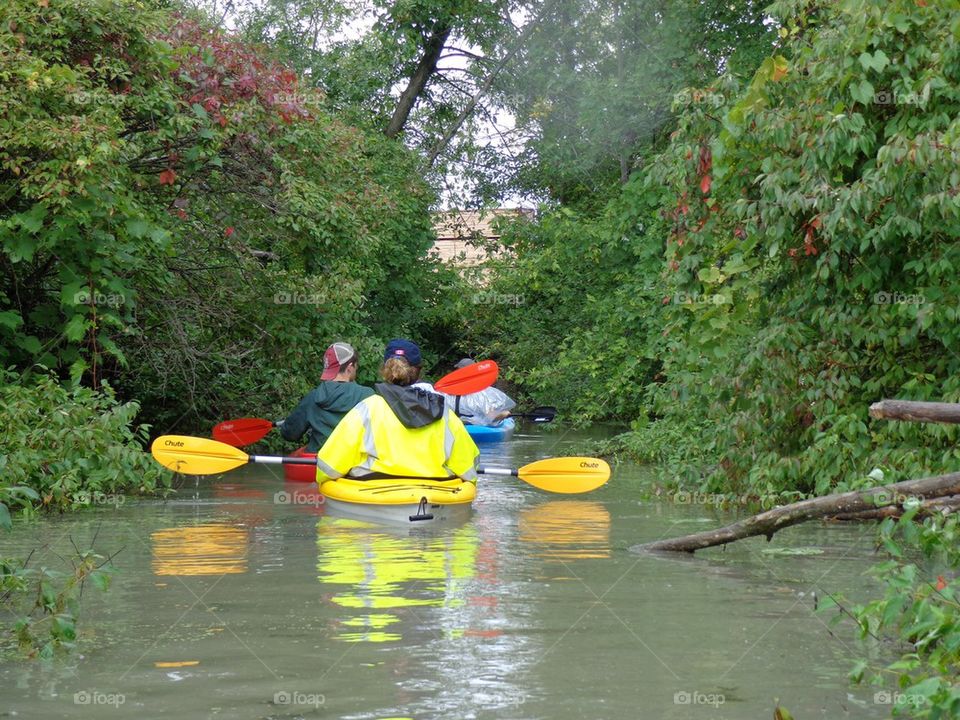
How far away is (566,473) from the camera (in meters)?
11.3

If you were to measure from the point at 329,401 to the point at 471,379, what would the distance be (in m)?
1.96

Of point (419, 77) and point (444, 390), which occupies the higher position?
point (419, 77)

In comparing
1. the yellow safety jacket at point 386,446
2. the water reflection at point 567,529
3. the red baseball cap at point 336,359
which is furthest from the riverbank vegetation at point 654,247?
the yellow safety jacket at point 386,446

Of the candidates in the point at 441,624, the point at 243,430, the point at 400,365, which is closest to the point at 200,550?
the point at 400,365

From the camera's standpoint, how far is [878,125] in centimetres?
945

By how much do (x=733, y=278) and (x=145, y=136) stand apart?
217 inches

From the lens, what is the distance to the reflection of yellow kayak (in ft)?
31.8

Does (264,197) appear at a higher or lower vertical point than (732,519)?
higher

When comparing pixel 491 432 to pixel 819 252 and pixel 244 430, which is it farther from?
pixel 819 252

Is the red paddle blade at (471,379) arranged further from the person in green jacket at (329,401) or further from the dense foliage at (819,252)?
the dense foliage at (819,252)

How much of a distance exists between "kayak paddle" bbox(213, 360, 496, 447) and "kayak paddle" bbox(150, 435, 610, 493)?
2.21 metres

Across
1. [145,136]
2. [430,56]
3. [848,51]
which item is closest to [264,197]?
[145,136]

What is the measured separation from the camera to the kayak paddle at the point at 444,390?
13.7 m

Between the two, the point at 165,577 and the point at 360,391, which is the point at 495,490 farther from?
the point at 165,577
